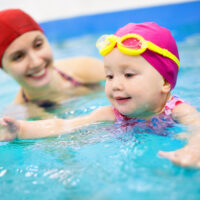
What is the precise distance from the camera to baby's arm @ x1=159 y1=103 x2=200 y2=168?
5.45ft

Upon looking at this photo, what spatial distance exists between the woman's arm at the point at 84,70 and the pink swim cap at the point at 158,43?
1.82 m

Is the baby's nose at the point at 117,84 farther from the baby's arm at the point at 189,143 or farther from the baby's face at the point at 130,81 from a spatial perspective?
the baby's arm at the point at 189,143

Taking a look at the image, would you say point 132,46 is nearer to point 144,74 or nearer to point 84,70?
point 144,74

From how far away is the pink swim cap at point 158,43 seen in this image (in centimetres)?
197

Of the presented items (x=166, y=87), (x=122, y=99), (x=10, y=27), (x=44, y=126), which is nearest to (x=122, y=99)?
(x=122, y=99)

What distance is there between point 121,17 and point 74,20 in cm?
128

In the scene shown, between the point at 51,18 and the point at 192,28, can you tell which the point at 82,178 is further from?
the point at 51,18

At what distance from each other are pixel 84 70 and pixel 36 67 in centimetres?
87

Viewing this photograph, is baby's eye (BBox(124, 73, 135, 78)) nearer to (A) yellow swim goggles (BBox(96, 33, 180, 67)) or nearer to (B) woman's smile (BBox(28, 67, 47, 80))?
(A) yellow swim goggles (BBox(96, 33, 180, 67))

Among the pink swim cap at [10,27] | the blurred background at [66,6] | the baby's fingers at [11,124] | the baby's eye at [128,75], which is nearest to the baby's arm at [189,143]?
the baby's eye at [128,75]

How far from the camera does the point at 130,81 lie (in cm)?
193

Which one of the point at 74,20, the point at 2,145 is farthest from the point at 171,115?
the point at 74,20

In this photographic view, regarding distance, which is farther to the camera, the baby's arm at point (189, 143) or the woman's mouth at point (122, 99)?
the woman's mouth at point (122, 99)

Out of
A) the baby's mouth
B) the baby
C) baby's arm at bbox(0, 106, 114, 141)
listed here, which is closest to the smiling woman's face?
baby's arm at bbox(0, 106, 114, 141)
